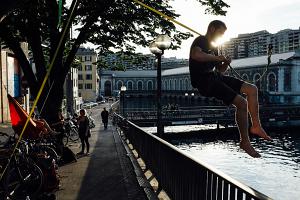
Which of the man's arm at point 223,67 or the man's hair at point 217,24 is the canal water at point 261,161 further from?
the man's hair at point 217,24

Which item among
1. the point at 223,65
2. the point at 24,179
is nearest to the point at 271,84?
the point at 24,179

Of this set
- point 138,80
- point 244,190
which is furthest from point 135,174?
point 138,80

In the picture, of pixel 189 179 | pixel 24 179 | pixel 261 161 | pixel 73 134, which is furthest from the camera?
pixel 261 161

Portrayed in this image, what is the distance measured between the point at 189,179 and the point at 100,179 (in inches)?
197

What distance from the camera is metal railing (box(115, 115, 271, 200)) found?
4.22m

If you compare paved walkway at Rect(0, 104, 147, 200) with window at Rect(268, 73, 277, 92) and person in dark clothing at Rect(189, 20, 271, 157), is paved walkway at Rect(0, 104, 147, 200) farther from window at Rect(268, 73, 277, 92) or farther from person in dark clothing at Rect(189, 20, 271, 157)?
window at Rect(268, 73, 277, 92)

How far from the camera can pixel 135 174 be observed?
11547 mm

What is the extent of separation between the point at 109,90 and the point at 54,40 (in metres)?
155

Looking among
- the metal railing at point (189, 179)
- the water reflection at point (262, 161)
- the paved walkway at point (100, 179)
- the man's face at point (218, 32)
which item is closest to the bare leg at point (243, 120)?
the man's face at point (218, 32)

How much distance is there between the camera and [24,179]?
7879mm

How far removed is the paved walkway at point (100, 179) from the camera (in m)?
9.04

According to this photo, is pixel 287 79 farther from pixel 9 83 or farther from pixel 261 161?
pixel 9 83

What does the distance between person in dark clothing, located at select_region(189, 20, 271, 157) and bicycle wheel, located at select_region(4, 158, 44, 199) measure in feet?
20.4

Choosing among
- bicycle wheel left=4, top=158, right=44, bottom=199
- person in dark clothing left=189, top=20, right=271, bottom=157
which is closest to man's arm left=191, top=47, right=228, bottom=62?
person in dark clothing left=189, top=20, right=271, bottom=157
